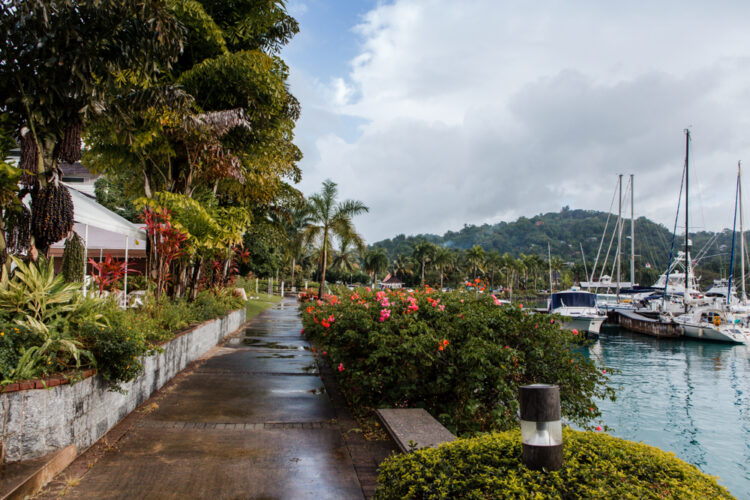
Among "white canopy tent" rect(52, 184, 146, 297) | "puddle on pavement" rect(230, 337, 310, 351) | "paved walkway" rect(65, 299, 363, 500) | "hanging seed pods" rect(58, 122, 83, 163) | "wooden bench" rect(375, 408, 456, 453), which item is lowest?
"puddle on pavement" rect(230, 337, 310, 351)

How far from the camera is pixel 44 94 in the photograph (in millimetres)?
6254

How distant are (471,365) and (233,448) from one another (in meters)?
2.59

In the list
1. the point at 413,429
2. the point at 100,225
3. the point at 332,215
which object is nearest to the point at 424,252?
the point at 332,215

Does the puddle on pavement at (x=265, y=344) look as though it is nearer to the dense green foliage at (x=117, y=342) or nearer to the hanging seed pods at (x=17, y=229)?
the dense green foliage at (x=117, y=342)

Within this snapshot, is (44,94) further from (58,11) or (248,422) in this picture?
(248,422)

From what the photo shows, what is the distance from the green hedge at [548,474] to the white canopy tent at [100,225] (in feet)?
22.9

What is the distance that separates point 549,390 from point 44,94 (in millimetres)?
6973

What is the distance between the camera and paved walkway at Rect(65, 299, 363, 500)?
3871mm

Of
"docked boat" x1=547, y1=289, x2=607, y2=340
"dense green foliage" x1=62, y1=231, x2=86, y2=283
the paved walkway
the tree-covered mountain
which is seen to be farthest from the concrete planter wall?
the tree-covered mountain

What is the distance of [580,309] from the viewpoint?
33.8 m

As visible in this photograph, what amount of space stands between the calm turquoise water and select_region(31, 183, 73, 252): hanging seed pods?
270 inches

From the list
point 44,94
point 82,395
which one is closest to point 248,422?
point 82,395

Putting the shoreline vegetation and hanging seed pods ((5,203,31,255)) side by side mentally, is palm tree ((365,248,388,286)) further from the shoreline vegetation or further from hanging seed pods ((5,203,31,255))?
hanging seed pods ((5,203,31,255))

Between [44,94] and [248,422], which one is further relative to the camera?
[44,94]
